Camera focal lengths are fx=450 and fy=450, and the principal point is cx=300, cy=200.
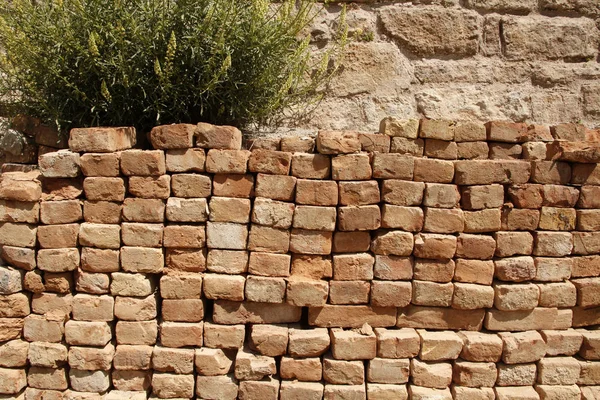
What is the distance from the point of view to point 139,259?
95.1 inches

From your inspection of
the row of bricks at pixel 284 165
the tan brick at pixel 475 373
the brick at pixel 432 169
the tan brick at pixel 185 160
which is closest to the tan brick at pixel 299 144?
the row of bricks at pixel 284 165

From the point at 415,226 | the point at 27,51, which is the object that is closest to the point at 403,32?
the point at 415,226

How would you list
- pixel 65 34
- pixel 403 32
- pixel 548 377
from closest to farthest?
pixel 65 34, pixel 548 377, pixel 403 32

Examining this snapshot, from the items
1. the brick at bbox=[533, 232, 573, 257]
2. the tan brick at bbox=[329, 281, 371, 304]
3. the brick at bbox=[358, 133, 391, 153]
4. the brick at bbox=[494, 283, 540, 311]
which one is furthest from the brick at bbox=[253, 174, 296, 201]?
the brick at bbox=[533, 232, 573, 257]

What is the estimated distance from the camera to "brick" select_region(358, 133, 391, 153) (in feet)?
8.14

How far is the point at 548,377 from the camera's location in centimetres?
257

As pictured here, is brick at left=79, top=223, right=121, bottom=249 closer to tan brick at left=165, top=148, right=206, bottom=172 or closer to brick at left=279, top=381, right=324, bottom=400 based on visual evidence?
tan brick at left=165, top=148, right=206, bottom=172

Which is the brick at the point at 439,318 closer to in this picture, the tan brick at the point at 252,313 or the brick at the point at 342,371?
the brick at the point at 342,371

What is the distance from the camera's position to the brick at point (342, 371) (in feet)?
8.05

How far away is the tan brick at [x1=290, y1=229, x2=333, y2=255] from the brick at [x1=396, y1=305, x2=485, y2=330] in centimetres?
60

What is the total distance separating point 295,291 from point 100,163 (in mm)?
1244

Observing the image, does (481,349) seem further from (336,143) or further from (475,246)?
(336,143)

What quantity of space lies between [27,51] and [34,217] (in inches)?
35.8

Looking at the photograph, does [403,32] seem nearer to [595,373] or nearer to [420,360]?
[420,360]
